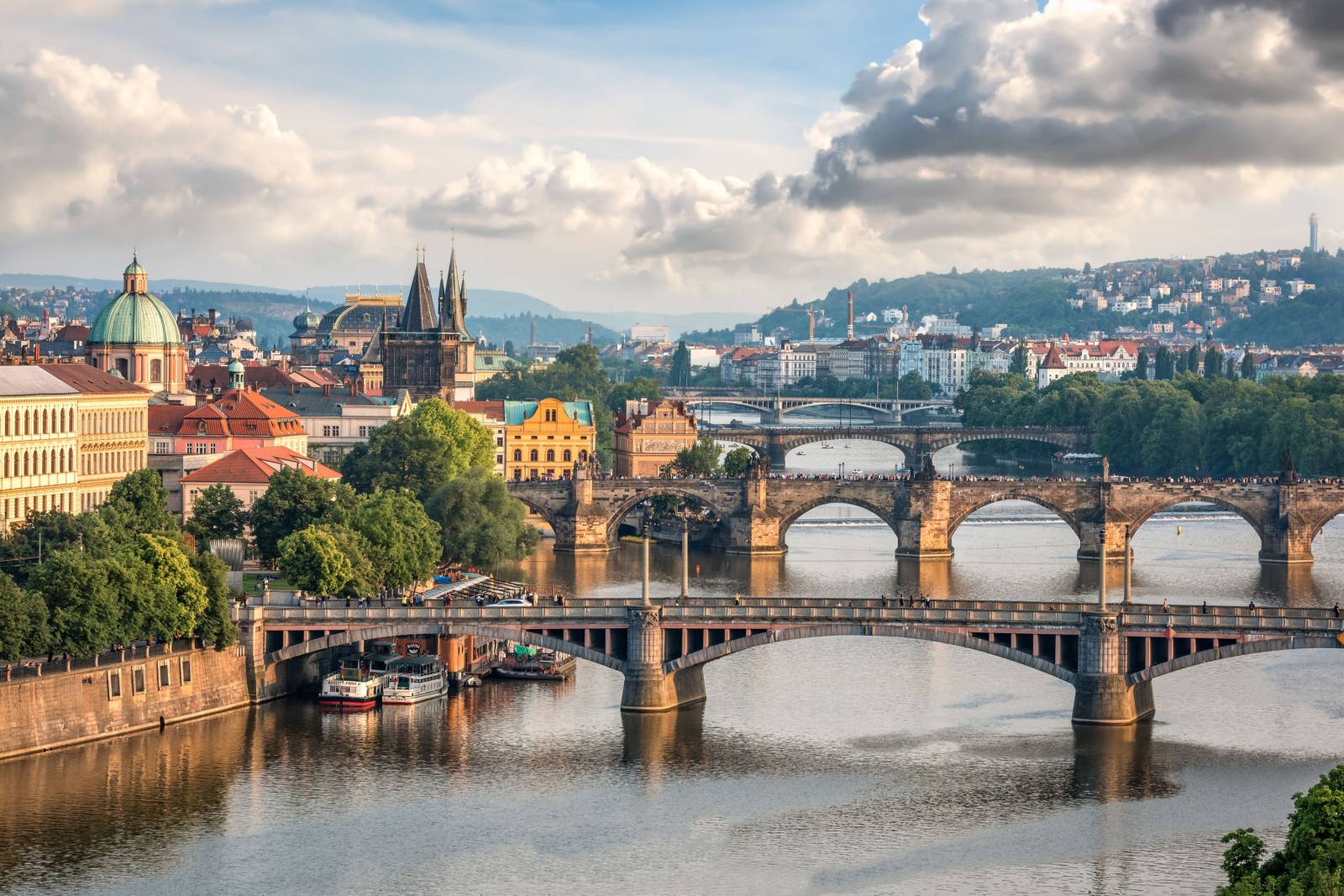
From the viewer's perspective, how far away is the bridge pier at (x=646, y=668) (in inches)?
2840

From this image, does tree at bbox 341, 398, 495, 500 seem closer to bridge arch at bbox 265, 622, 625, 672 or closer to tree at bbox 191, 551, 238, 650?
tree at bbox 191, 551, 238, 650

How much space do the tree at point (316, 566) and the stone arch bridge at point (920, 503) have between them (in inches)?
1681

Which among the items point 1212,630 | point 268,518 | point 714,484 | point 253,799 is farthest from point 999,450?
point 253,799

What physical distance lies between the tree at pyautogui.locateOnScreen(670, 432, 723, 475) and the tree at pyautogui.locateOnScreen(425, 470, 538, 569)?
1531 inches

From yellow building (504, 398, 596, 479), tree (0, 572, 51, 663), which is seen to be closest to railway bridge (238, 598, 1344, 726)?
tree (0, 572, 51, 663)

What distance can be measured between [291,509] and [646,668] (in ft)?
Result: 87.6

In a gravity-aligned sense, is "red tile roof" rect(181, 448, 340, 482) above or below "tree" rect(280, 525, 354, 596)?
above

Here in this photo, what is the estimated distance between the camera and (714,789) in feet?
211

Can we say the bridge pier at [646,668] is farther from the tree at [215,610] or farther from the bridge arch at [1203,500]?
the bridge arch at [1203,500]

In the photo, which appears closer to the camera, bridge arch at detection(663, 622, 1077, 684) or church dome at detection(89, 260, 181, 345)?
bridge arch at detection(663, 622, 1077, 684)

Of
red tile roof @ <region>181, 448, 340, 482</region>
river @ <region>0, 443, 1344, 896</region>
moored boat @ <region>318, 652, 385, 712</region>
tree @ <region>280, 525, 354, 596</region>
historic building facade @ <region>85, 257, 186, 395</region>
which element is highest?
historic building facade @ <region>85, 257, 186, 395</region>

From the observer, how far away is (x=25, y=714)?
6481 cm

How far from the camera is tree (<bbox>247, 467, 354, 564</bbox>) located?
9350 cm

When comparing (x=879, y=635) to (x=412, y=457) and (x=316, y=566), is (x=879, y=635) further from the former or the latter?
(x=412, y=457)
